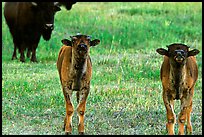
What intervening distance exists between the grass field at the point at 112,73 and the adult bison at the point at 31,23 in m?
0.45

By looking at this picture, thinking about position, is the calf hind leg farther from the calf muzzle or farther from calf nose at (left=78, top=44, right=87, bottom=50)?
the calf muzzle

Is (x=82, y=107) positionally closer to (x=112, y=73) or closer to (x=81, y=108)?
(x=81, y=108)

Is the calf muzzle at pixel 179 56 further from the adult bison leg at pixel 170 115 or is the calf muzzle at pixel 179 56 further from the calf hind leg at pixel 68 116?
the calf hind leg at pixel 68 116

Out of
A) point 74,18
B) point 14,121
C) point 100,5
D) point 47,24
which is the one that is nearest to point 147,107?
point 14,121

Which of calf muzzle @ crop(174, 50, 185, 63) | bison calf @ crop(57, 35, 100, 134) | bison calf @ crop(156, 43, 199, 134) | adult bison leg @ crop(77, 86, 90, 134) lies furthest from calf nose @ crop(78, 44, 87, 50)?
calf muzzle @ crop(174, 50, 185, 63)

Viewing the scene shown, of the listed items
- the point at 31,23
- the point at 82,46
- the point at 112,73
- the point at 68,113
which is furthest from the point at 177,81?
the point at 31,23

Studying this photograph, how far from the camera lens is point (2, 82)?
1380 cm

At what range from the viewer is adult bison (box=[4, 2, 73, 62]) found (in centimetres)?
1778

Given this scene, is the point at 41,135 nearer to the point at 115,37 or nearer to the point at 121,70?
the point at 121,70

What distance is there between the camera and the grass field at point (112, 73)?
10406 mm

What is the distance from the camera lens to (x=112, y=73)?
14.9 meters

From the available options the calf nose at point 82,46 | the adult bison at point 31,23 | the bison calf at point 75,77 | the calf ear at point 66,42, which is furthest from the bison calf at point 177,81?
the adult bison at point 31,23

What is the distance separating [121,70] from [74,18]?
7745 mm

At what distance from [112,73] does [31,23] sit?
4183 millimetres
